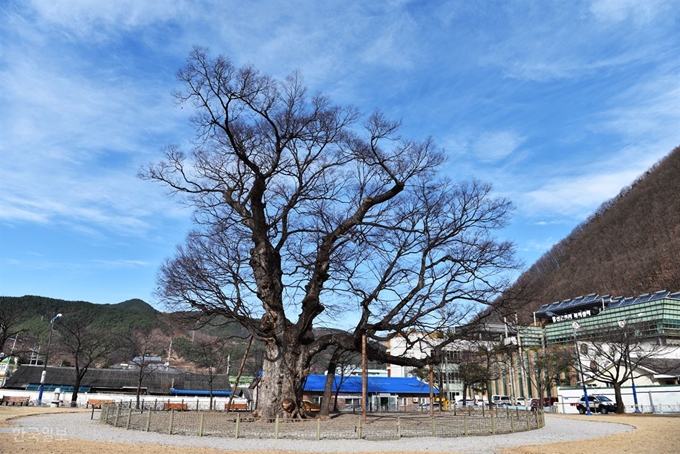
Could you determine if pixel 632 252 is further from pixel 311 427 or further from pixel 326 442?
pixel 326 442

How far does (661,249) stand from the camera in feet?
476

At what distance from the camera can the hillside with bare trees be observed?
137 m

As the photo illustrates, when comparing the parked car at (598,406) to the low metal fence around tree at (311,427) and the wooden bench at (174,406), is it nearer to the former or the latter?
the low metal fence around tree at (311,427)

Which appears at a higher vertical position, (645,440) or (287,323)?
(287,323)

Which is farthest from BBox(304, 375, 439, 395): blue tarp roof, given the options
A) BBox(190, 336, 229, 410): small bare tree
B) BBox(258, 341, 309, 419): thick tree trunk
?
BBox(258, 341, 309, 419): thick tree trunk

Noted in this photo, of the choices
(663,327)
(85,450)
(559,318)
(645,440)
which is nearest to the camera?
(85,450)

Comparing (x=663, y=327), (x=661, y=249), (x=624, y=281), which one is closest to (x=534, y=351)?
(x=663, y=327)

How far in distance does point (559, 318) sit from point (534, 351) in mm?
25569

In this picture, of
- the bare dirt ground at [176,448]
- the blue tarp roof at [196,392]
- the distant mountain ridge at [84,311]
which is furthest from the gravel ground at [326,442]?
the distant mountain ridge at [84,311]

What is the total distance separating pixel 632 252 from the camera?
521ft

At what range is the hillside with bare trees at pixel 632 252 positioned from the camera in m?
137

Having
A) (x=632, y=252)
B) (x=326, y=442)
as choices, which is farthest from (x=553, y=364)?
(x=632, y=252)

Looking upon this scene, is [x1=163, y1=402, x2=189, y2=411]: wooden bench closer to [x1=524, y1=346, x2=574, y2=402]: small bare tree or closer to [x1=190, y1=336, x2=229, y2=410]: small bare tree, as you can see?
[x1=190, y1=336, x2=229, y2=410]: small bare tree

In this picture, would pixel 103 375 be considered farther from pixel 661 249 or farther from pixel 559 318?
pixel 661 249
